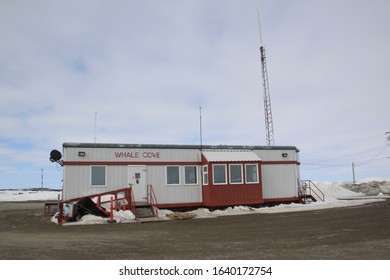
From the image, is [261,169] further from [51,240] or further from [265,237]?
[51,240]

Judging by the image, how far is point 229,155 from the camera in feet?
79.9

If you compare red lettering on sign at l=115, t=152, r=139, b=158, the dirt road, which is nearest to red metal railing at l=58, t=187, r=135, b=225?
red lettering on sign at l=115, t=152, r=139, b=158

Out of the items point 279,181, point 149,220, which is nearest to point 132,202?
point 149,220

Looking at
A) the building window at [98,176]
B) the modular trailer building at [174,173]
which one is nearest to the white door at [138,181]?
the modular trailer building at [174,173]

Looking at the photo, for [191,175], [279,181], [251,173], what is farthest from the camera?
[279,181]

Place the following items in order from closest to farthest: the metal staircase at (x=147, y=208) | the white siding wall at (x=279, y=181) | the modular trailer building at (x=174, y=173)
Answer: the metal staircase at (x=147, y=208)
the modular trailer building at (x=174, y=173)
the white siding wall at (x=279, y=181)

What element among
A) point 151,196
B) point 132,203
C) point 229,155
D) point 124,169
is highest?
point 229,155

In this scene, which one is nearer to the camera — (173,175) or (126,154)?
(126,154)

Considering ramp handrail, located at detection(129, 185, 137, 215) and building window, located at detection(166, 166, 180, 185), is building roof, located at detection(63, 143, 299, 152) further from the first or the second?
ramp handrail, located at detection(129, 185, 137, 215)

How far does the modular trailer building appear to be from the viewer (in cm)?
2141

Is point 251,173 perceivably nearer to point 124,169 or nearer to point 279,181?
point 279,181

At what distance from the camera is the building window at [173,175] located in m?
23.3

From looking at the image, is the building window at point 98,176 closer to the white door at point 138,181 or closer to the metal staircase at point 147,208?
the white door at point 138,181

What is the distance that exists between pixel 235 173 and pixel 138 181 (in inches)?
235
